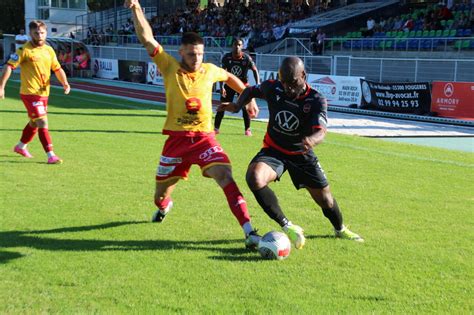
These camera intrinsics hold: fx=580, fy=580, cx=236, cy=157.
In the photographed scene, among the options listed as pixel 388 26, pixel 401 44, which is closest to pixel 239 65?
pixel 401 44

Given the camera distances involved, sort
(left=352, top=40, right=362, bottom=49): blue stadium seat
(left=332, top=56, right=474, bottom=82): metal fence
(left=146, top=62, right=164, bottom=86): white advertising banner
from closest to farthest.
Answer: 1. (left=332, top=56, right=474, bottom=82): metal fence
2. (left=352, top=40, right=362, bottom=49): blue stadium seat
3. (left=146, top=62, right=164, bottom=86): white advertising banner

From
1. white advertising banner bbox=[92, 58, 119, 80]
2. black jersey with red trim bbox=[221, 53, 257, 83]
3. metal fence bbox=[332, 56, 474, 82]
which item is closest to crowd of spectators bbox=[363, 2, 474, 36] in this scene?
metal fence bbox=[332, 56, 474, 82]

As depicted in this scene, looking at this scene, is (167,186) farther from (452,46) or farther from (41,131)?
(452,46)

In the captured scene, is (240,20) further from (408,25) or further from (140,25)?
(140,25)

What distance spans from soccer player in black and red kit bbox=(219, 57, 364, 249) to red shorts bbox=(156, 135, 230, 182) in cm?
37

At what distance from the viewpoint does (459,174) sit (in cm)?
926

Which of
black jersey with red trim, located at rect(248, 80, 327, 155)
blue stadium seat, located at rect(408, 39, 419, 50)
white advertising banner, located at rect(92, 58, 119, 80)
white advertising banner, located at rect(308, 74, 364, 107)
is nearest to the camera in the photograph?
black jersey with red trim, located at rect(248, 80, 327, 155)

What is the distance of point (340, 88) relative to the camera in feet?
72.4

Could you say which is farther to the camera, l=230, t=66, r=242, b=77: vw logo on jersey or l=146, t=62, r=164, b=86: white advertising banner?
l=146, t=62, r=164, b=86: white advertising banner

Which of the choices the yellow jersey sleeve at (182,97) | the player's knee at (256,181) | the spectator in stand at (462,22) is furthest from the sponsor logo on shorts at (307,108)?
the spectator in stand at (462,22)

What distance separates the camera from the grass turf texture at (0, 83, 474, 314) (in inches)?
161

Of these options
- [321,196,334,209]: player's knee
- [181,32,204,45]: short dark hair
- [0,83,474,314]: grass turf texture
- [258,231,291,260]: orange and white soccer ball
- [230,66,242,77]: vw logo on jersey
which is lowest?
[0,83,474,314]: grass turf texture

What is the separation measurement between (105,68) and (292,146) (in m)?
33.8

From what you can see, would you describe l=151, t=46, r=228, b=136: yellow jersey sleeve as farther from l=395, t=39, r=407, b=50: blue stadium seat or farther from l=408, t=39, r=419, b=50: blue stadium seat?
l=395, t=39, r=407, b=50: blue stadium seat
